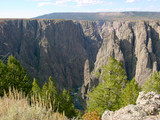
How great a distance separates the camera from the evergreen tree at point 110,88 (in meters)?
16.1

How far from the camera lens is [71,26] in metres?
129

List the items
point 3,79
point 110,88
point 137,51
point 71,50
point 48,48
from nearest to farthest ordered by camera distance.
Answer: point 110,88 < point 3,79 < point 137,51 < point 48,48 < point 71,50

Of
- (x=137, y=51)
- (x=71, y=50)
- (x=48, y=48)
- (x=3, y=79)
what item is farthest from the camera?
(x=71, y=50)

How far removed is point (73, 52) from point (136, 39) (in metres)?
54.3

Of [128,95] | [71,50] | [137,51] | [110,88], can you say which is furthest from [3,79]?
[71,50]

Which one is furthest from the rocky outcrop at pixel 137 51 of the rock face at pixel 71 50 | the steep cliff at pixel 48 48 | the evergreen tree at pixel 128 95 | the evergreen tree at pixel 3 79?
the evergreen tree at pixel 3 79

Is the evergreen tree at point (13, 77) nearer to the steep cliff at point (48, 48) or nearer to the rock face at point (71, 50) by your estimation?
the rock face at point (71, 50)

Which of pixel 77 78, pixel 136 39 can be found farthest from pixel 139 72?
pixel 77 78

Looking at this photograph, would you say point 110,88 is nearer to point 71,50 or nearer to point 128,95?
point 128,95

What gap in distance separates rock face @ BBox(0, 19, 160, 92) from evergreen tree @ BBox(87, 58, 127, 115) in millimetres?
47428

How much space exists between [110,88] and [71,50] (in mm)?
105439

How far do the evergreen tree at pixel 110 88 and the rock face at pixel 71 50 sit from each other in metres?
47.4

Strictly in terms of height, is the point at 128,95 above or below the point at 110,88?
below

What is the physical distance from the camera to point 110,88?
1645 cm
